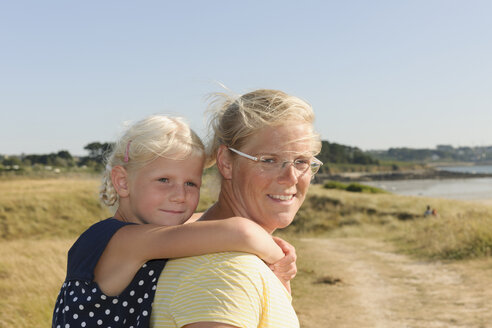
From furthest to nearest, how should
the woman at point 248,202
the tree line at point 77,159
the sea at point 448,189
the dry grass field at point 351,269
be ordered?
the sea at point 448,189 < the tree line at point 77,159 < the dry grass field at point 351,269 < the woman at point 248,202

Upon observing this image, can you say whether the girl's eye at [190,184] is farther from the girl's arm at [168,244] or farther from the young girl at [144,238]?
the girl's arm at [168,244]

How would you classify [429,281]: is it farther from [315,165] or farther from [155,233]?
[155,233]

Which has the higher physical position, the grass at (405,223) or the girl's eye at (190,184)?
the girl's eye at (190,184)

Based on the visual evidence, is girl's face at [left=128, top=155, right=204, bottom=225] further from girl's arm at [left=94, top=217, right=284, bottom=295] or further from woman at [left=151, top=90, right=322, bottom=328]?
girl's arm at [left=94, top=217, right=284, bottom=295]

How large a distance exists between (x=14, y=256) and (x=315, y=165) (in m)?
11.2

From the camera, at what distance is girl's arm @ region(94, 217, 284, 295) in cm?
180

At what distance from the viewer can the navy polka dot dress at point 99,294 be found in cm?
181

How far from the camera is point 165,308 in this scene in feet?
5.65

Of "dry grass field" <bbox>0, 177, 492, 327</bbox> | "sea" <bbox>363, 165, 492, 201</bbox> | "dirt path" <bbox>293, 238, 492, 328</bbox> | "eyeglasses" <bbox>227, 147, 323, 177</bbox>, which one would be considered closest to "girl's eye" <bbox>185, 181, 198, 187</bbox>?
"eyeglasses" <bbox>227, 147, 323, 177</bbox>

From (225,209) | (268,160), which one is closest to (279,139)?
(268,160)

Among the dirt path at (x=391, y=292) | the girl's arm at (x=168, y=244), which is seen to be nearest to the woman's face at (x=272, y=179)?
the girl's arm at (x=168, y=244)

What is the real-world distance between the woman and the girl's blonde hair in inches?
7.3

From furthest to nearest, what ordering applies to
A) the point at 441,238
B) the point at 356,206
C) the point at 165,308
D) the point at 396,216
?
the point at 356,206
the point at 396,216
the point at 441,238
the point at 165,308

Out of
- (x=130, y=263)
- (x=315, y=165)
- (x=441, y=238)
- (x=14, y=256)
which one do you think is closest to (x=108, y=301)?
(x=130, y=263)
